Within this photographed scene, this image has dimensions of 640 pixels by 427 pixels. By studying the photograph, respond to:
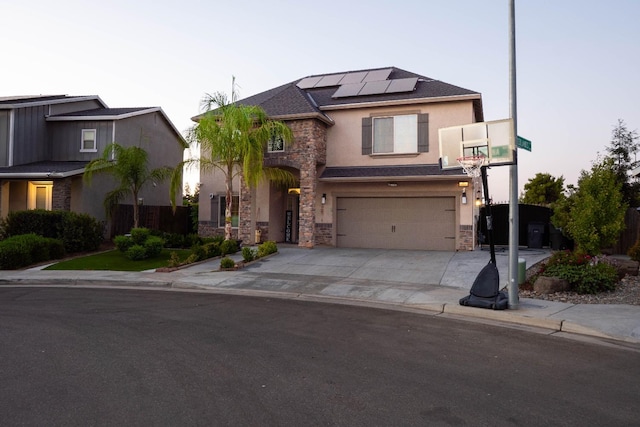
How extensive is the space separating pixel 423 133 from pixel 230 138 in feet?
25.1


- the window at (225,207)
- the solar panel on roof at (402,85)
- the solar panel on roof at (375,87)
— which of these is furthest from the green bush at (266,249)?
the solar panel on roof at (402,85)

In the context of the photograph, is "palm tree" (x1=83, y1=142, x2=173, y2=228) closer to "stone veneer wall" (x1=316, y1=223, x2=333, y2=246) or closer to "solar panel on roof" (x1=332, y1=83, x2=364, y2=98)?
"stone veneer wall" (x1=316, y1=223, x2=333, y2=246)

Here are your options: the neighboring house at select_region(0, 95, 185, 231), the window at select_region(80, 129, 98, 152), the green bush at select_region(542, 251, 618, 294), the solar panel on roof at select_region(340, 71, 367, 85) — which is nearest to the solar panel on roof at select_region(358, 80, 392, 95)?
the solar panel on roof at select_region(340, 71, 367, 85)

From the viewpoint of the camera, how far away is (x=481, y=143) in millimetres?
9797

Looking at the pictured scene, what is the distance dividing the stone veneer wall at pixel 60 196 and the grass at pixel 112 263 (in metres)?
3.20

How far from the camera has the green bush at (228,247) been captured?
57.2 feet

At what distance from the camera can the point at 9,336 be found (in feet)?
23.6

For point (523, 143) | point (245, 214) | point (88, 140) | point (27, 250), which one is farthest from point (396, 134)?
point (88, 140)

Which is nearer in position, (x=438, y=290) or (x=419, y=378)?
(x=419, y=378)

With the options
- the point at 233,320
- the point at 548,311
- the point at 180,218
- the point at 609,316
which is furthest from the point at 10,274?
the point at 609,316

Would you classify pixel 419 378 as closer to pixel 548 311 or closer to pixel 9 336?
pixel 548 311

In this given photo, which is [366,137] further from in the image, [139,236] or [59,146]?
[59,146]

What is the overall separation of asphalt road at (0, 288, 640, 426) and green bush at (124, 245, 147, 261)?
7.73 meters

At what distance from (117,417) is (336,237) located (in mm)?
16815
